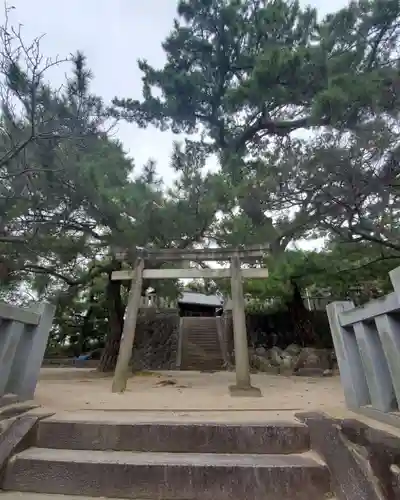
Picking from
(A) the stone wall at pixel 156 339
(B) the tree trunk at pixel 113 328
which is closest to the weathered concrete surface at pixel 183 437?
(B) the tree trunk at pixel 113 328

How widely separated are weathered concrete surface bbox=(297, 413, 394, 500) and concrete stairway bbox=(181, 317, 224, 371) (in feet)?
29.4

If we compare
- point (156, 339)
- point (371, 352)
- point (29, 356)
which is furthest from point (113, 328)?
point (371, 352)

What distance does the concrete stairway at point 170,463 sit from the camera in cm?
164

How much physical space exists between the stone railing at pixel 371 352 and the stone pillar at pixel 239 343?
2005 mm

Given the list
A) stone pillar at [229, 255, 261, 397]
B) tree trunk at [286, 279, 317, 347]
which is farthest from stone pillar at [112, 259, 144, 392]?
tree trunk at [286, 279, 317, 347]

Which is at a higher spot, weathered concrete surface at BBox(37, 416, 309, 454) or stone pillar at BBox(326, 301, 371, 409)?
stone pillar at BBox(326, 301, 371, 409)

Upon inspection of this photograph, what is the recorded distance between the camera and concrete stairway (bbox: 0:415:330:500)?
1644mm

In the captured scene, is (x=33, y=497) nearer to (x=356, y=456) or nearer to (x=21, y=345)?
(x=21, y=345)

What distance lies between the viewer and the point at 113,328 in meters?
7.92

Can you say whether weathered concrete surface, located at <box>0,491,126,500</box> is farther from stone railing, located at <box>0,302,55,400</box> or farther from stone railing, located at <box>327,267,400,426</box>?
stone railing, located at <box>327,267,400,426</box>

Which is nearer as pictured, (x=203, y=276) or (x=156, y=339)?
(x=203, y=276)

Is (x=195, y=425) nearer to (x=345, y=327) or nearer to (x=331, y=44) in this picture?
(x=345, y=327)

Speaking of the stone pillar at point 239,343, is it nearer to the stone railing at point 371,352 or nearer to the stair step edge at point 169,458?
the stone railing at point 371,352

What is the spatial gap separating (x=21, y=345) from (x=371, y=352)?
7.93 ft
